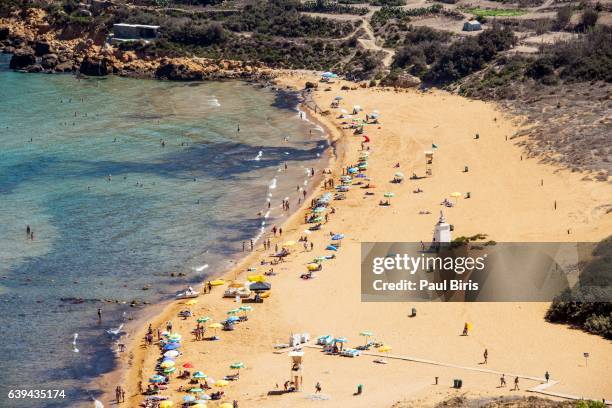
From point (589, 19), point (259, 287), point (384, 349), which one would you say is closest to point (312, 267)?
point (259, 287)

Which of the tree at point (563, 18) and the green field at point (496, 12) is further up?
the green field at point (496, 12)

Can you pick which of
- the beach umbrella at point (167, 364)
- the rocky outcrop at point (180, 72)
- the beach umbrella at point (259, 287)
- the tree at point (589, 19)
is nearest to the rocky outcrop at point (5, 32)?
the rocky outcrop at point (180, 72)

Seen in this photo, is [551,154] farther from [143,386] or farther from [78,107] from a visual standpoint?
[78,107]

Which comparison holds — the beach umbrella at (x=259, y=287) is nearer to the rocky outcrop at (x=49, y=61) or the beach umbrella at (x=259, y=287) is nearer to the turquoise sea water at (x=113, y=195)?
the turquoise sea water at (x=113, y=195)

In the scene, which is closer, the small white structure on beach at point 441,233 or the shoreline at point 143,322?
the shoreline at point 143,322

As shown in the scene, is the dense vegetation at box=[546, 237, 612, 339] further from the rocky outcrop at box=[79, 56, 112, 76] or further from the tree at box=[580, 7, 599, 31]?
the rocky outcrop at box=[79, 56, 112, 76]

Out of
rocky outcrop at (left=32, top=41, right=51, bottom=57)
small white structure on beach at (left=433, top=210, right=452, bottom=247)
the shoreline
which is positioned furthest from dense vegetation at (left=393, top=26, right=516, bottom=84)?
small white structure on beach at (left=433, top=210, right=452, bottom=247)
